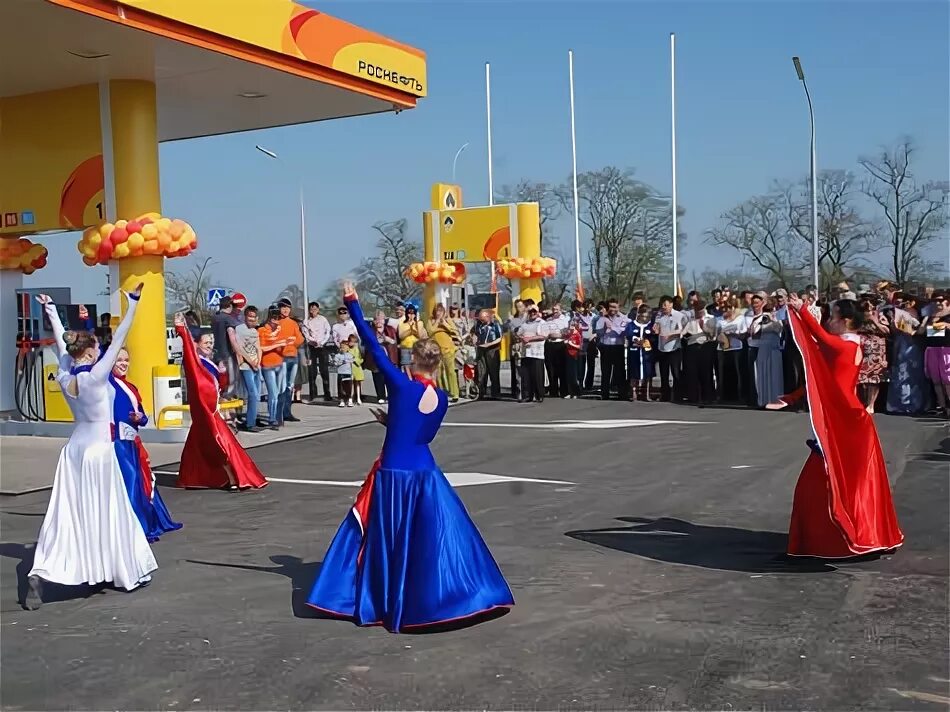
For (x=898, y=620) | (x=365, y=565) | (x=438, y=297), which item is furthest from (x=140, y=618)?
(x=438, y=297)

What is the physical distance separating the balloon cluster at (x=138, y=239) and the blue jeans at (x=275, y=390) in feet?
6.92

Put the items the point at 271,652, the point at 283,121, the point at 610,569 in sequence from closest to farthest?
the point at 271,652, the point at 610,569, the point at 283,121

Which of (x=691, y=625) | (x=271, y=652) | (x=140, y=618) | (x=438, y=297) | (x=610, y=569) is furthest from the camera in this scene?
(x=438, y=297)

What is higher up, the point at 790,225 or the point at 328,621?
the point at 790,225

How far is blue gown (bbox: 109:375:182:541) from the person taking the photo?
7.89m

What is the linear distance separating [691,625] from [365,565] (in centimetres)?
183

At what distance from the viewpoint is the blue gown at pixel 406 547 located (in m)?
5.70

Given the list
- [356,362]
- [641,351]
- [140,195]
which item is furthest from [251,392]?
[641,351]

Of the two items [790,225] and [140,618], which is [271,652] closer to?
[140,618]

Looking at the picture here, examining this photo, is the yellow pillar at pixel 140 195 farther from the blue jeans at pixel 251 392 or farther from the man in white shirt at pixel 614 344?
the man in white shirt at pixel 614 344

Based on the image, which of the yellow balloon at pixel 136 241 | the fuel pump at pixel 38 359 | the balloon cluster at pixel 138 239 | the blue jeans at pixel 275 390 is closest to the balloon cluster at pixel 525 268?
the fuel pump at pixel 38 359

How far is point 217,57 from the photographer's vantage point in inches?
554

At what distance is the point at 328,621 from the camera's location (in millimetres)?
5910

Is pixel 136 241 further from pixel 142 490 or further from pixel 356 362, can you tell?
pixel 142 490
